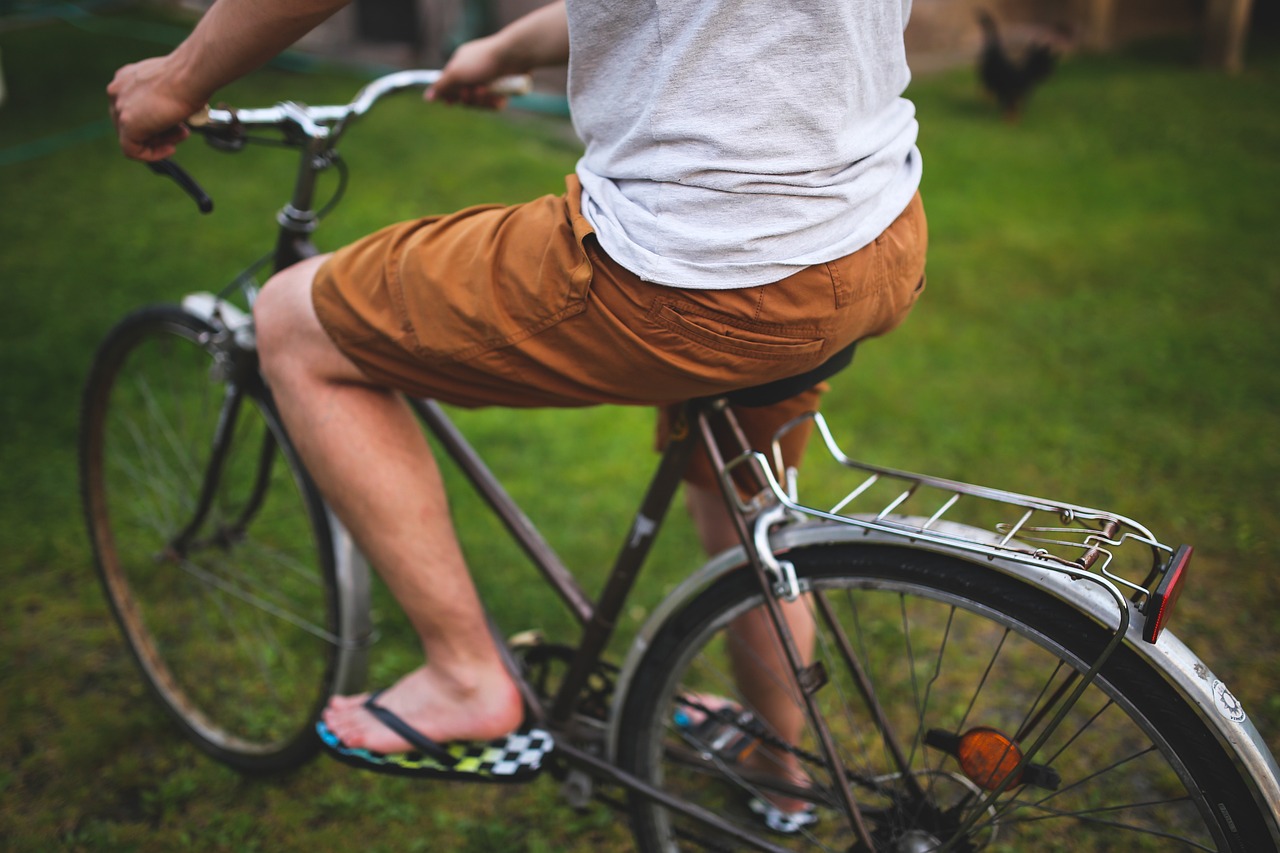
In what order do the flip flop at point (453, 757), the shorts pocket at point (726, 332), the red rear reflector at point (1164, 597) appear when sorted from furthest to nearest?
the flip flop at point (453, 757) → the shorts pocket at point (726, 332) → the red rear reflector at point (1164, 597)

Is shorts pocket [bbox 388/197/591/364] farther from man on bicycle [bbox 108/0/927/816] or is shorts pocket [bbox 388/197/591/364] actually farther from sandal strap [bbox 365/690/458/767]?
sandal strap [bbox 365/690/458/767]

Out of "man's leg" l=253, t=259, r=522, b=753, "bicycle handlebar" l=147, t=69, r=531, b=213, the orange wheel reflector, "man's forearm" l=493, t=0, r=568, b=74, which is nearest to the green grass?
"man's leg" l=253, t=259, r=522, b=753

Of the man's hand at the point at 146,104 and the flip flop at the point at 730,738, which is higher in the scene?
the man's hand at the point at 146,104

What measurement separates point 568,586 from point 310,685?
3.08 ft

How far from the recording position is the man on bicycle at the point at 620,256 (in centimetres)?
120

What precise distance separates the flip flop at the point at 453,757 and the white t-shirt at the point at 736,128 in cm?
93

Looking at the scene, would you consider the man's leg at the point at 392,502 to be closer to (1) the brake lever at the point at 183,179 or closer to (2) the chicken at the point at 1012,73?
(1) the brake lever at the point at 183,179

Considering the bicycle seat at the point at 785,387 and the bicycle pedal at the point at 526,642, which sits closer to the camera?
the bicycle seat at the point at 785,387

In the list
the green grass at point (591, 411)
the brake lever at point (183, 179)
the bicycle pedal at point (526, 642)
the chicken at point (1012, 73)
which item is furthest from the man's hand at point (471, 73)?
the chicken at point (1012, 73)

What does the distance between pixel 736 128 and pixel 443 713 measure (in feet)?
3.68

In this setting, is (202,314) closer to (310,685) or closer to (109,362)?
(109,362)

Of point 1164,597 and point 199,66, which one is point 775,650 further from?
point 199,66

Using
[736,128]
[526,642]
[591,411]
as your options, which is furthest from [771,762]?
[591,411]

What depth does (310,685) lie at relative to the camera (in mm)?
2404
